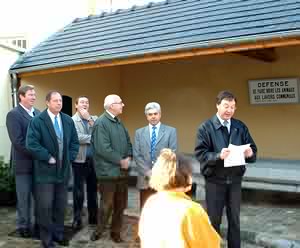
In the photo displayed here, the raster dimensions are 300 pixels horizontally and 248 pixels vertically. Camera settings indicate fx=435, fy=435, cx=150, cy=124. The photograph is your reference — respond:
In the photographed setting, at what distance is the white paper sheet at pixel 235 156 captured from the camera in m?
3.98

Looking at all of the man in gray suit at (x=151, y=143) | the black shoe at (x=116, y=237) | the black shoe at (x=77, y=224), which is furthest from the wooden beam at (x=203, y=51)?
the black shoe at (x=116, y=237)

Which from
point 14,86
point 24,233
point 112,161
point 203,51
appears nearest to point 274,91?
point 203,51

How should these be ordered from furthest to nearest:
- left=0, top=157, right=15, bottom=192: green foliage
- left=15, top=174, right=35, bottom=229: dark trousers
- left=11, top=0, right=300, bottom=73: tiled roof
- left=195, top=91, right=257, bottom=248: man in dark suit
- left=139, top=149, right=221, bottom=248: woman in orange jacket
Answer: left=0, top=157, right=15, bottom=192: green foliage → left=11, top=0, right=300, bottom=73: tiled roof → left=15, top=174, right=35, bottom=229: dark trousers → left=195, top=91, right=257, bottom=248: man in dark suit → left=139, top=149, right=221, bottom=248: woman in orange jacket

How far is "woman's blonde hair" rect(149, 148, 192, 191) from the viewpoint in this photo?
2.26 metres

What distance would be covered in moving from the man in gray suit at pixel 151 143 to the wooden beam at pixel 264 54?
2967 millimetres

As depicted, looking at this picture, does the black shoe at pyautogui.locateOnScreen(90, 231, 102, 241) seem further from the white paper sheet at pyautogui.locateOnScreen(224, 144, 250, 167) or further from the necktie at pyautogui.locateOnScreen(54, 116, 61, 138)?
the white paper sheet at pyautogui.locateOnScreen(224, 144, 250, 167)

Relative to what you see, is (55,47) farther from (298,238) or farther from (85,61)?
(298,238)

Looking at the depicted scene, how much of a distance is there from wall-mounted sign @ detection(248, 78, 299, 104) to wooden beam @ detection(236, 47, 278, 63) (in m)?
0.41

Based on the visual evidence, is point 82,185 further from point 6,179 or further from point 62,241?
point 6,179

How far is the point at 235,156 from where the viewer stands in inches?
157

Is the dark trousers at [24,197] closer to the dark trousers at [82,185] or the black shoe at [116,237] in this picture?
the dark trousers at [82,185]

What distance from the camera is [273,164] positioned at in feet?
23.9

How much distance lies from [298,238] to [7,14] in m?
8.88

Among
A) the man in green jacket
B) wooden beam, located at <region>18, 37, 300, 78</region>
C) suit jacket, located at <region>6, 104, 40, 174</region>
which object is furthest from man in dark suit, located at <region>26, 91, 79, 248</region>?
wooden beam, located at <region>18, 37, 300, 78</region>
